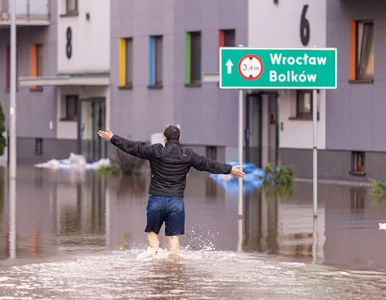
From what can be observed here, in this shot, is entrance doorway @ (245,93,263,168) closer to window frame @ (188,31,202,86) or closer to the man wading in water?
window frame @ (188,31,202,86)

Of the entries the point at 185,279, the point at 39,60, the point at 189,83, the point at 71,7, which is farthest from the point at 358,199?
the point at 39,60

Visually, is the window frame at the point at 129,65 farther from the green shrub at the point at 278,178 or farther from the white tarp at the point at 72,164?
the green shrub at the point at 278,178

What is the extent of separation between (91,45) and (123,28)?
7.63 feet

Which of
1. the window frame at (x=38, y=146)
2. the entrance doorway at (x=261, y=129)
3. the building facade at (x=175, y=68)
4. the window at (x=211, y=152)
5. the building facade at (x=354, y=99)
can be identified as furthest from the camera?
the window frame at (x=38, y=146)

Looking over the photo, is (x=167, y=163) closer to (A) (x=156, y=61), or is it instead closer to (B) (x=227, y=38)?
(B) (x=227, y=38)

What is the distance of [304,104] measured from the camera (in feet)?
106

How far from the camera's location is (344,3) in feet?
99.6

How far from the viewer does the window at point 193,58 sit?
1433 inches

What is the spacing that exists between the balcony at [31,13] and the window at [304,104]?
14.1 m

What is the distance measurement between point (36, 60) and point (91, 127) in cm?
479

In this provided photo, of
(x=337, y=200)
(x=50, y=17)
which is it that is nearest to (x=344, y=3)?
(x=337, y=200)

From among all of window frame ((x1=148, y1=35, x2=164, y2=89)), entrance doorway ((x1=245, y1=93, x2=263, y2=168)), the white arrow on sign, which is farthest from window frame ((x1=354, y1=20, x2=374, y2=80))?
the white arrow on sign

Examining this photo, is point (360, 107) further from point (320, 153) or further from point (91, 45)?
point (91, 45)

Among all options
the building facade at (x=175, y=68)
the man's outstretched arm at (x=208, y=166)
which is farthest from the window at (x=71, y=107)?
the man's outstretched arm at (x=208, y=166)
